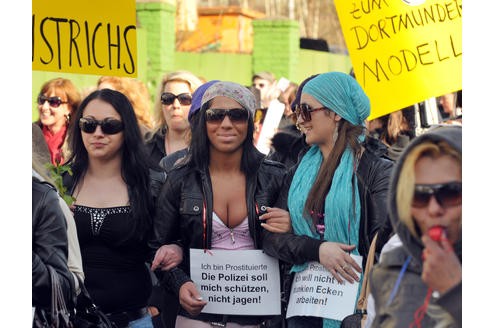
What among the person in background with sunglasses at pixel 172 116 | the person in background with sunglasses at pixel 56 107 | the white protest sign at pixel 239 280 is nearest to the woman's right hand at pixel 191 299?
the white protest sign at pixel 239 280

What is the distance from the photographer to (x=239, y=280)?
5.77 m

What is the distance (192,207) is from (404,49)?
157 cm

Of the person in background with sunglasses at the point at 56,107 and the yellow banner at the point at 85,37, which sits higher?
the yellow banner at the point at 85,37

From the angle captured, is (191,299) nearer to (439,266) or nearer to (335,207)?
(335,207)

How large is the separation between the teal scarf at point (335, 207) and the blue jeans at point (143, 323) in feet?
2.71

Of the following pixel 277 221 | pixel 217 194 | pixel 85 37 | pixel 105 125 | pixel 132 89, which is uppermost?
pixel 85 37

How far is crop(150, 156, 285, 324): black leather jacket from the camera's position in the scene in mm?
5758

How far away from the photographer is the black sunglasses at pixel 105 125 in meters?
6.12

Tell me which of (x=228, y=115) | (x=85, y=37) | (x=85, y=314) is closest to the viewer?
(x=85, y=314)

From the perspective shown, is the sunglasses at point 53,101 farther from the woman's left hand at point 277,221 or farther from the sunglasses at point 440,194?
the sunglasses at point 440,194

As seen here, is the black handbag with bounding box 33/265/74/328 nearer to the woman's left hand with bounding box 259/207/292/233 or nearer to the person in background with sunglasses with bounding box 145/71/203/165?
the woman's left hand with bounding box 259/207/292/233

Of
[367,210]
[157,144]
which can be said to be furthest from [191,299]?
[157,144]

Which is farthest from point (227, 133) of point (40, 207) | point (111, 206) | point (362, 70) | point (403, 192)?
point (403, 192)

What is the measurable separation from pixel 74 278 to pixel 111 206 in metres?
1.20
